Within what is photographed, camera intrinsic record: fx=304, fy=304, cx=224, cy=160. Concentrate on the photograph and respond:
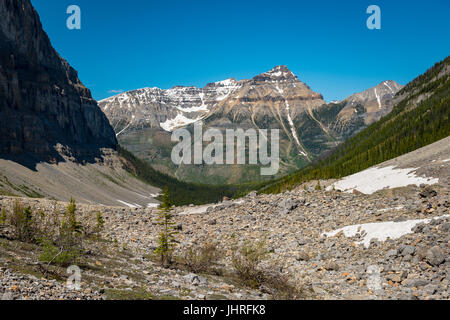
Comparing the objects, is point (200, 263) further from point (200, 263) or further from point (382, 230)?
point (382, 230)

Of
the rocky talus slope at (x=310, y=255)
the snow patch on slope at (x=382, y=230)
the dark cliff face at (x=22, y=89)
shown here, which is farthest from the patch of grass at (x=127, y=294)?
the dark cliff face at (x=22, y=89)

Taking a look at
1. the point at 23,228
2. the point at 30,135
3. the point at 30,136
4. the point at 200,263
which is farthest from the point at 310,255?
the point at 30,135

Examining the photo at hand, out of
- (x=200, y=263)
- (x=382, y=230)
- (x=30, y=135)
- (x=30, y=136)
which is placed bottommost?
(x=200, y=263)

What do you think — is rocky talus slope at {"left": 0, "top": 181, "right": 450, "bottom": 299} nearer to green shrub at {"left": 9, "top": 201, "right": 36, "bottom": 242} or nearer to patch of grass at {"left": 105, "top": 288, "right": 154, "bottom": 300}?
patch of grass at {"left": 105, "top": 288, "right": 154, "bottom": 300}

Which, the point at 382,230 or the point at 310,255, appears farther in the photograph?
the point at 310,255

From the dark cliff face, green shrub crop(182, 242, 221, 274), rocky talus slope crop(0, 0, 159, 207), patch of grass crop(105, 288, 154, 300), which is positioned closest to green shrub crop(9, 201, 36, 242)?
patch of grass crop(105, 288, 154, 300)

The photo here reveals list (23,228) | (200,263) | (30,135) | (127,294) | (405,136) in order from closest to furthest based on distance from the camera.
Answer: (127,294), (23,228), (200,263), (405,136), (30,135)

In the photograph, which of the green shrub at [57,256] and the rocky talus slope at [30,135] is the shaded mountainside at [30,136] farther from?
the green shrub at [57,256]

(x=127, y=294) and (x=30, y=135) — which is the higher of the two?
(x=30, y=135)

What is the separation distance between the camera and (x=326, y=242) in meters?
27.1

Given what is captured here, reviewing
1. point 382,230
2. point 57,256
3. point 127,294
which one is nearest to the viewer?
point 127,294
